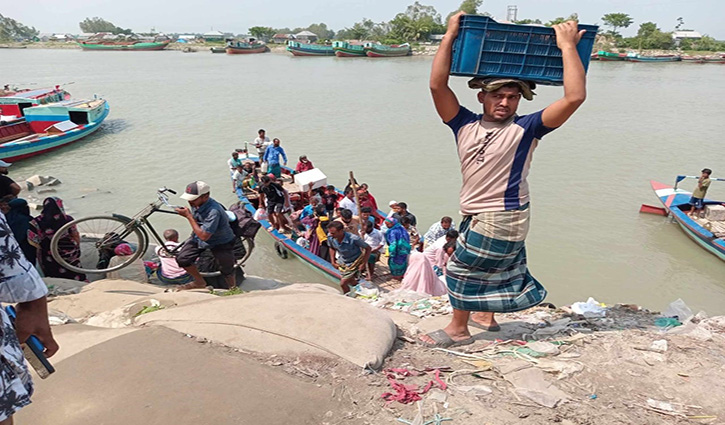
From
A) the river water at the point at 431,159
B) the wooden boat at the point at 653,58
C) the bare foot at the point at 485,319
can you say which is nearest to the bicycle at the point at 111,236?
the river water at the point at 431,159

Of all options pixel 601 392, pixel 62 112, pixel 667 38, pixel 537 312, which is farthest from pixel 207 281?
pixel 667 38

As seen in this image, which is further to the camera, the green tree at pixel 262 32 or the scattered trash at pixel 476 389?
the green tree at pixel 262 32

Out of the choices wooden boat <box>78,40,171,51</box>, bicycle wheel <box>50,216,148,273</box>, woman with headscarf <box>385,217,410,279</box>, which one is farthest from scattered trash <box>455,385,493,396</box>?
wooden boat <box>78,40,171,51</box>

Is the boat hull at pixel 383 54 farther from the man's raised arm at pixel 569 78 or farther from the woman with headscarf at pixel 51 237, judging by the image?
the man's raised arm at pixel 569 78

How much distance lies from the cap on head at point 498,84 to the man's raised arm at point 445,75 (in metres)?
0.16

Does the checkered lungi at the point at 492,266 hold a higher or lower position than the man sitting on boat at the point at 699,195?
higher

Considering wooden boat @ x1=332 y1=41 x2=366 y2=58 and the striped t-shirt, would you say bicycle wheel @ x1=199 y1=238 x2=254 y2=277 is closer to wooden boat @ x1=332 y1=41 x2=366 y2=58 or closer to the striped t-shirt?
the striped t-shirt

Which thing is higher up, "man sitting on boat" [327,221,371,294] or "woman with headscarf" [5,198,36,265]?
"woman with headscarf" [5,198,36,265]

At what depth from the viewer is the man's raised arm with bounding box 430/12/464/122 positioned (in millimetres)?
2902

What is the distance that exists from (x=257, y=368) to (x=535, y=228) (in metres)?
10.0

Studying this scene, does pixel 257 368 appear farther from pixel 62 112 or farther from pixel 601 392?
pixel 62 112

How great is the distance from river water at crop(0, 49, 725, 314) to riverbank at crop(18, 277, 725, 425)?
4932 millimetres

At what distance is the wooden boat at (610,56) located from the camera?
58969mm

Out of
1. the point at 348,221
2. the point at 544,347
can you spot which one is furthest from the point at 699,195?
the point at 544,347
